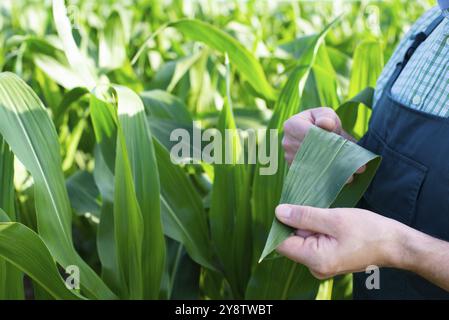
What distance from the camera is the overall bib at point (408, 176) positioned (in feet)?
2.63

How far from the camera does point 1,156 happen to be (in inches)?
34.6

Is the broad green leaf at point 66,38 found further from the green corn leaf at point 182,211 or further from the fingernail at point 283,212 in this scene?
the fingernail at point 283,212

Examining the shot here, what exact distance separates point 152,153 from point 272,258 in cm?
24

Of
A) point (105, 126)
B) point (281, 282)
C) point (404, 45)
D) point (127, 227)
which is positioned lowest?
point (281, 282)

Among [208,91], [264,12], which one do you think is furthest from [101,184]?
[264,12]

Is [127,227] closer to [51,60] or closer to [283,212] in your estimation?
[283,212]

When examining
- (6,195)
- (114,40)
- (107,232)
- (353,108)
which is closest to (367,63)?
(353,108)

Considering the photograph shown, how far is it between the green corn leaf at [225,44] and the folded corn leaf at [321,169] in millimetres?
438

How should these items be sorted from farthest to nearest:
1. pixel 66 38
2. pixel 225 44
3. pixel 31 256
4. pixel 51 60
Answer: pixel 51 60 < pixel 225 44 < pixel 66 38 < pixel 31 256

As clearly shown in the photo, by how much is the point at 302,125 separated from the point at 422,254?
248mm

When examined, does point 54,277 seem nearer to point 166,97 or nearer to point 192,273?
point 192,273

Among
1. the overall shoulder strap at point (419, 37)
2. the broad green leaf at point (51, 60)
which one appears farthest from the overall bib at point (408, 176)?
the broad green leaf at point (51, 60)

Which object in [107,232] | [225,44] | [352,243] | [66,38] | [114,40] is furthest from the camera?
[114,40]

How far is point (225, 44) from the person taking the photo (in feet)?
3.96
